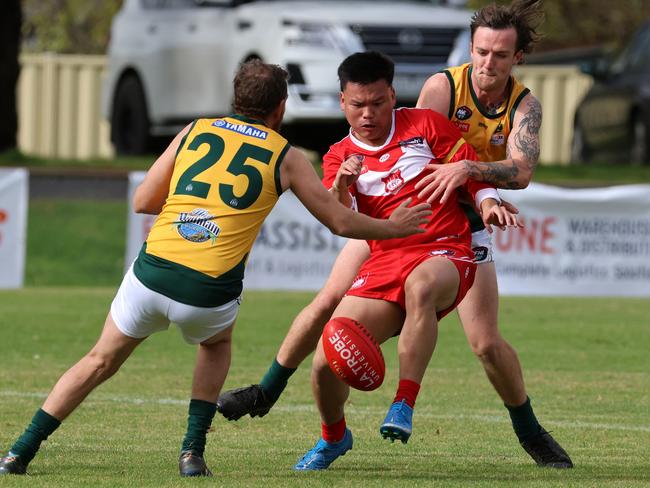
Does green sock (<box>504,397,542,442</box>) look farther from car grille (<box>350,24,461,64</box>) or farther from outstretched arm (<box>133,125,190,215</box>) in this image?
car grille (<box>350,24,461,64</box>)

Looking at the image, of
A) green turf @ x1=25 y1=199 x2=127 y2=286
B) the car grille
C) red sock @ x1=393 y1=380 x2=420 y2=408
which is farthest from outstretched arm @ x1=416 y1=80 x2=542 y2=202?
green turf @ x1=25 y1=199 x2=127 y2=286

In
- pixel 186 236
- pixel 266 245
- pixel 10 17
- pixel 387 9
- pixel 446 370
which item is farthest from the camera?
pixel 10 17

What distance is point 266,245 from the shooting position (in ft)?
57.5

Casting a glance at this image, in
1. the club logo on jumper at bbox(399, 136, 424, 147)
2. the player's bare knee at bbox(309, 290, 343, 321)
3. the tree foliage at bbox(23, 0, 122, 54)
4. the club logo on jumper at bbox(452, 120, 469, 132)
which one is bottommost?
the tree foliage at bbox(23, 0, 122, 54)

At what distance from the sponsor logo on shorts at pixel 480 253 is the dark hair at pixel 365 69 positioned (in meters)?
0.96

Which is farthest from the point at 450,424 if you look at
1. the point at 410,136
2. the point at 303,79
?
the point at 303,79

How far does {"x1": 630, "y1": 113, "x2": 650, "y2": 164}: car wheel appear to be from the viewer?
20734 mm

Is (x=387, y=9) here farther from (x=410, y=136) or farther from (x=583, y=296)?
(x=410, y=136)

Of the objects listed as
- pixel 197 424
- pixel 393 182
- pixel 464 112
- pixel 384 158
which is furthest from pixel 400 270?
pixel 197 424

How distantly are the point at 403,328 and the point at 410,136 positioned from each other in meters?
0.89

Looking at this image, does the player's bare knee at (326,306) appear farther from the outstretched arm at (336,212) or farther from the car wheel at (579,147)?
the car wheel at (579,147)

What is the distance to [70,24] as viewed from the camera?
41.2 m

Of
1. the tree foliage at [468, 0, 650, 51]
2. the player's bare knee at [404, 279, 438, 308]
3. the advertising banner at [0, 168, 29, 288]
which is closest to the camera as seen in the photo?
the player's bare knee at [404, 279, 438, 308]

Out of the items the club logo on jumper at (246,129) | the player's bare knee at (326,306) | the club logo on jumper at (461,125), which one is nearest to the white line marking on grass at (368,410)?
the player's bare knee at (326,306)
